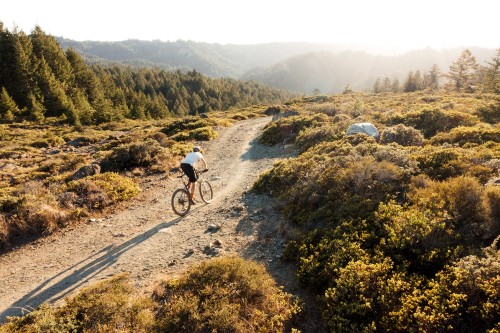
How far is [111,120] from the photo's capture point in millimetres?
56625

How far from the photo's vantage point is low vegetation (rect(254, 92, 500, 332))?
5504mm

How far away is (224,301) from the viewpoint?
6.64 metres

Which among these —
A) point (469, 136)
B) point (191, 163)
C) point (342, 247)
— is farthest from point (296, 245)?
point (469, 136)

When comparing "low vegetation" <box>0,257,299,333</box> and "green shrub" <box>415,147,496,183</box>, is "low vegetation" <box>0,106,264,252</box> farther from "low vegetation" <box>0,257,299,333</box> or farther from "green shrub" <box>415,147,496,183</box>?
"green shrub" <box>415,147,496,183</box>

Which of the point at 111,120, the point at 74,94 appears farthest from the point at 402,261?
the point at 74,94

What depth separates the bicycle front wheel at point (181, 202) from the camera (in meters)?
12.8

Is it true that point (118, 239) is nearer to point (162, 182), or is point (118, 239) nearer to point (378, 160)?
point (162, 182)

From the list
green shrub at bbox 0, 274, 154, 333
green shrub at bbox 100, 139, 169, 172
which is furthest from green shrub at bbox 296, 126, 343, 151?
green shrub at bbox 0, 274, 154, 333

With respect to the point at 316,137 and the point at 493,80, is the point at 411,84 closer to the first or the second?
the point at 493,80

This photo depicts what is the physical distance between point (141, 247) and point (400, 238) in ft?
26.8

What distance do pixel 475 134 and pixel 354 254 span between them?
11863 mm

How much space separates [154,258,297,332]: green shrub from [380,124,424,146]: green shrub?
12.3 m

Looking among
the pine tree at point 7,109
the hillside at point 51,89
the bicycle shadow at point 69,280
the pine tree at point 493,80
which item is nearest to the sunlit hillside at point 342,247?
the bicycle shadow at point 69,280

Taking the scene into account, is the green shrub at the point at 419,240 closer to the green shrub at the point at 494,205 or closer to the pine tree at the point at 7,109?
the green shrub at the point at 494,205
